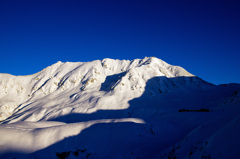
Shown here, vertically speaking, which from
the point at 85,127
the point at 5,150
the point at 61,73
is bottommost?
the point at 5,150

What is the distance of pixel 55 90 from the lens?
263 ft

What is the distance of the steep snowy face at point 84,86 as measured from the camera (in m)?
57.4

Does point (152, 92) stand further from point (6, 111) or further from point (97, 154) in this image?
point (6, 111)

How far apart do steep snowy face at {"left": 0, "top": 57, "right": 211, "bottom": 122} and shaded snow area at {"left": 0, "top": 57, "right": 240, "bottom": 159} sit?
40 centimetres

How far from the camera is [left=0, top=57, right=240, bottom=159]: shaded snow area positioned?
11.5 meters

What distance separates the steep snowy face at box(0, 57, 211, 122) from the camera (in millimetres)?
57422

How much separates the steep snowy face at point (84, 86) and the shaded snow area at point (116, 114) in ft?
1.31

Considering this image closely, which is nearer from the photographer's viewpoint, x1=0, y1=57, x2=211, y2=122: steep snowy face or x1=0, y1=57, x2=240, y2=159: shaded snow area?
x1=0, y1=57, x2=240, y2=159: shaded snow area

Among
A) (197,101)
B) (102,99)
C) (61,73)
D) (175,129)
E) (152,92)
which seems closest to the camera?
(175,129)

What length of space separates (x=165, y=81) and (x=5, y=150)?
6431 centimetres

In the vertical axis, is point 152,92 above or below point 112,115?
above

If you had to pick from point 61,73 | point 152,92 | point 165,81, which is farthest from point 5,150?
point 61,73

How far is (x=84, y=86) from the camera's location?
7325 centimetres

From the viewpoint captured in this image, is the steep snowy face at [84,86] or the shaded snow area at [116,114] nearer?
the shaded snow area at [116,114]
